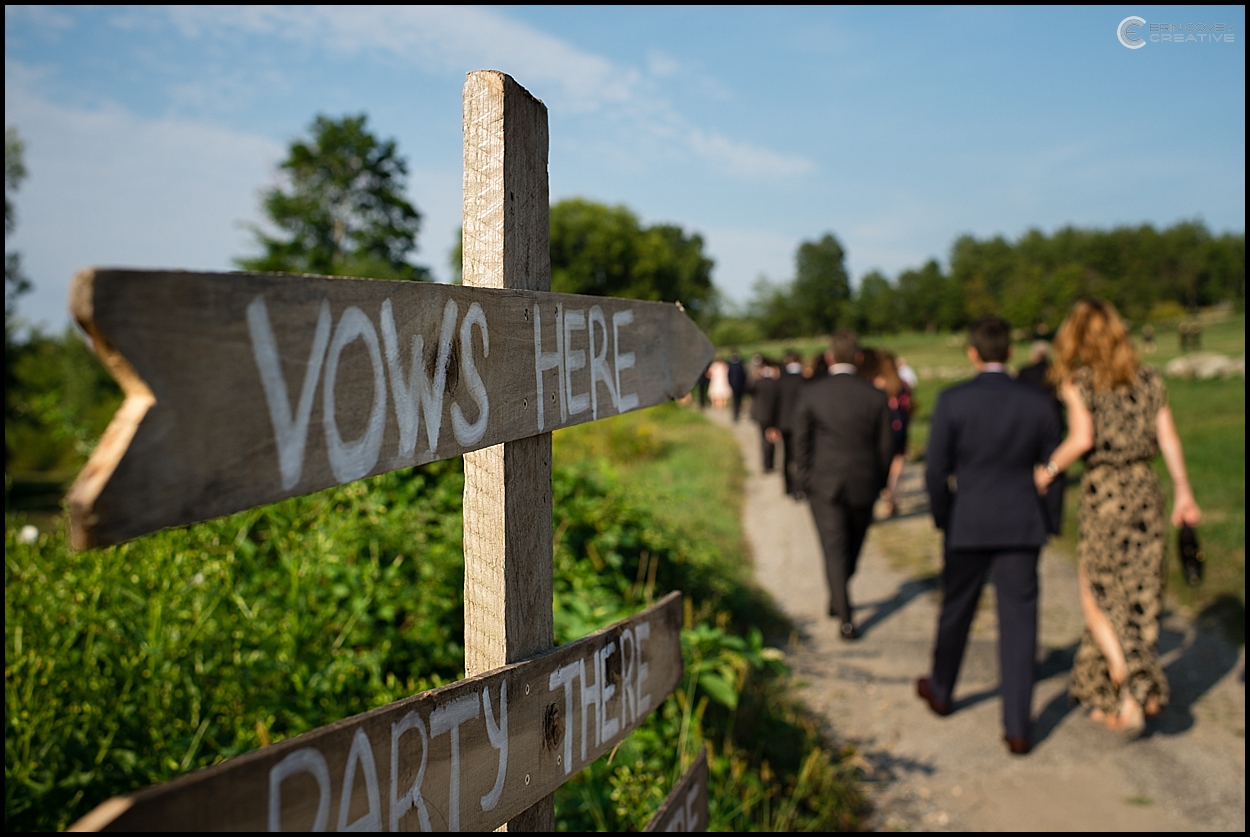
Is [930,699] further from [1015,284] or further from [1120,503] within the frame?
[1015,284]

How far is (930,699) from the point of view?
452cm

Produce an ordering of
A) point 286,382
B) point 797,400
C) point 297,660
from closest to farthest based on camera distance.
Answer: point 286,382 → point 297,660 → point 797,400

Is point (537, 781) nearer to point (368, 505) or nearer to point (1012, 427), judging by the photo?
point (368, 505)

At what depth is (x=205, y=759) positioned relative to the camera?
2607 millimetres

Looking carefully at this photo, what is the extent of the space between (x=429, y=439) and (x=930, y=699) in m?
4.12

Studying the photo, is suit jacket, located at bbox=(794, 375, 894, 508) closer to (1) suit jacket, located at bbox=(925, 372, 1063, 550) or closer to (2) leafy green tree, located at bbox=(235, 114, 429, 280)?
(1) suit jacket, located at bbox=(925, 372, 1063, 550)

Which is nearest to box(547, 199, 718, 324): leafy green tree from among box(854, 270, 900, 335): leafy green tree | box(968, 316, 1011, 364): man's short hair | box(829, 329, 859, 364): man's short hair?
box(829, 329, 859, 364): man's short hair

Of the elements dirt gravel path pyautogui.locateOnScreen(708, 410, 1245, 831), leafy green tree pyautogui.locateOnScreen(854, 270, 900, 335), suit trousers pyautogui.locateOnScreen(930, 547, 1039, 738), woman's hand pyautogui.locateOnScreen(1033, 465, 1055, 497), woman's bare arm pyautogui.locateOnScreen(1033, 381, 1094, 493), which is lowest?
dirt gravel path pyautogui.locateOnScreen(708, 410, 1245, 831)

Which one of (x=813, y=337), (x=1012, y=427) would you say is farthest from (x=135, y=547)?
(x=813, y=337)

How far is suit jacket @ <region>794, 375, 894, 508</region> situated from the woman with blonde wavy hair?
1605mm

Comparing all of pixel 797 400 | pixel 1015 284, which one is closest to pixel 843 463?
pixel 797 400

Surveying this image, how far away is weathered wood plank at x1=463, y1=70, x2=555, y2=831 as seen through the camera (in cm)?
143

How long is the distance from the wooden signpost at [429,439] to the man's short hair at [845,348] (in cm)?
450

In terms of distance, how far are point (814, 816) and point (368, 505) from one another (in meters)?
2.14
